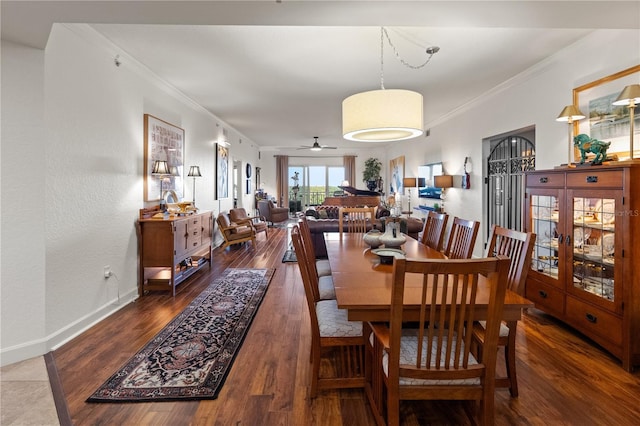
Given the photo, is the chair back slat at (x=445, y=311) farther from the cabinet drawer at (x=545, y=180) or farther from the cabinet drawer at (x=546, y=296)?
the cabinet drawer at (x=545, y=180)

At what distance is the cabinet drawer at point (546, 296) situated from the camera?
2852mm

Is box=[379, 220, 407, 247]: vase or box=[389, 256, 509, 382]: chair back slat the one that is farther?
box=[379, 220, 407, 247]: vase

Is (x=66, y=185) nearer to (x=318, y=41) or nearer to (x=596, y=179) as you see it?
(x=318, y=41)

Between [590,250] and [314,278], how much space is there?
7.32ft

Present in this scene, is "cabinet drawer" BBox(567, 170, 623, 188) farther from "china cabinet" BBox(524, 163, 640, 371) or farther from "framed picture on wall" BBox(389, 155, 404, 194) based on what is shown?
"framed picture on wall" BBox(389, 155, 404, 194)

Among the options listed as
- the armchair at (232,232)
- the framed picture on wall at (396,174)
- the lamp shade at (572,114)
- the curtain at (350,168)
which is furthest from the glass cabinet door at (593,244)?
the curtain at (350,168)

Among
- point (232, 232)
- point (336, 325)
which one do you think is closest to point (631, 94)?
point (336, 325)

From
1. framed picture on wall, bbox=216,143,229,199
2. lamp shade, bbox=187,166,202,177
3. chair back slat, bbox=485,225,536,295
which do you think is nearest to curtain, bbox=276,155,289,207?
framed picture on wall, bbox=216,143,229,199

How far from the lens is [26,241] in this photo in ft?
7.98

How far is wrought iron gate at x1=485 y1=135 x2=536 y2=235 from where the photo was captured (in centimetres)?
466

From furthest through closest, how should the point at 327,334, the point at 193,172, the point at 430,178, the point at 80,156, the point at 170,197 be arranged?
1. the point at 430,178
2. the point at 193,172
3. the point at 170,197
4. the point at 80,156
5. the point at 327,334

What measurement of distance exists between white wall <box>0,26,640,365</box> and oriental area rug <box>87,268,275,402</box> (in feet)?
2.68

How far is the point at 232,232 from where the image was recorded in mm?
6262

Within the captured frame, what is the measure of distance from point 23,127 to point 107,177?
899 mm
